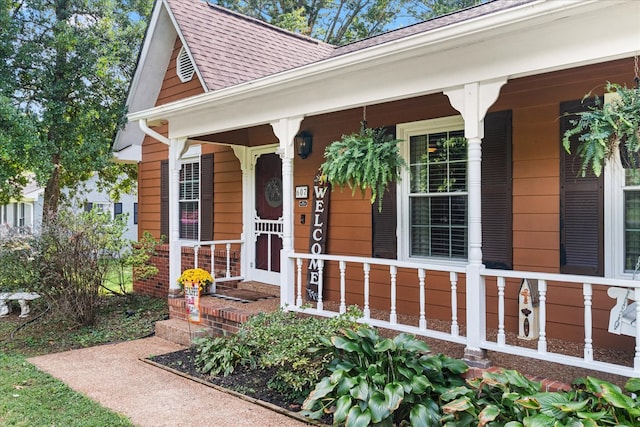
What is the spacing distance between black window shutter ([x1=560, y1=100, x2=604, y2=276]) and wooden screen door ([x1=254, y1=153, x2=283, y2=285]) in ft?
12.8

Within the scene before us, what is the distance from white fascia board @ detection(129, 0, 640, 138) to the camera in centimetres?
323

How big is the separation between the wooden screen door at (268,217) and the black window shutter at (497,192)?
3.20 metres

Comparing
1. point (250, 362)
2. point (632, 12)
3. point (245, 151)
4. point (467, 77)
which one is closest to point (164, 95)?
point (245, 151)

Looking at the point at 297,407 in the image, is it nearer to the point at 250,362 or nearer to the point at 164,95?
the point at 250,362

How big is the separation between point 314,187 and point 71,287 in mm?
→ 3660

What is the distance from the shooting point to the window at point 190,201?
873 centimetres

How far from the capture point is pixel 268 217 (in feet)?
24.4

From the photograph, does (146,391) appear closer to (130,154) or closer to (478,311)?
(478,311)

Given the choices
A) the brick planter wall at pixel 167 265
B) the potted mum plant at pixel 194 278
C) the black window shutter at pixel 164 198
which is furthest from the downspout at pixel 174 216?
the black window shutter at pixel 164 198

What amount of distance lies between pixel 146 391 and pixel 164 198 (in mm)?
5438

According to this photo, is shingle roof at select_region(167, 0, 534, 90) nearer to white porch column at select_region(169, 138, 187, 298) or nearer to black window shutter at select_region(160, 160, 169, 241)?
white porch column at select_region(169, 138, 187, 298)

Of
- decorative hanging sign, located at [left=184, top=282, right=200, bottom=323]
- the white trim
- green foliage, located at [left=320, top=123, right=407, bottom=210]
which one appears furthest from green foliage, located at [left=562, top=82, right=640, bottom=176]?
the white trim

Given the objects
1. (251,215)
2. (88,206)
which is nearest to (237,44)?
(251,215)

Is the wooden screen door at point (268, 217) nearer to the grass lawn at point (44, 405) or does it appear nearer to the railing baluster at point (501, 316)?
the grass lawn at point (44, 405)
